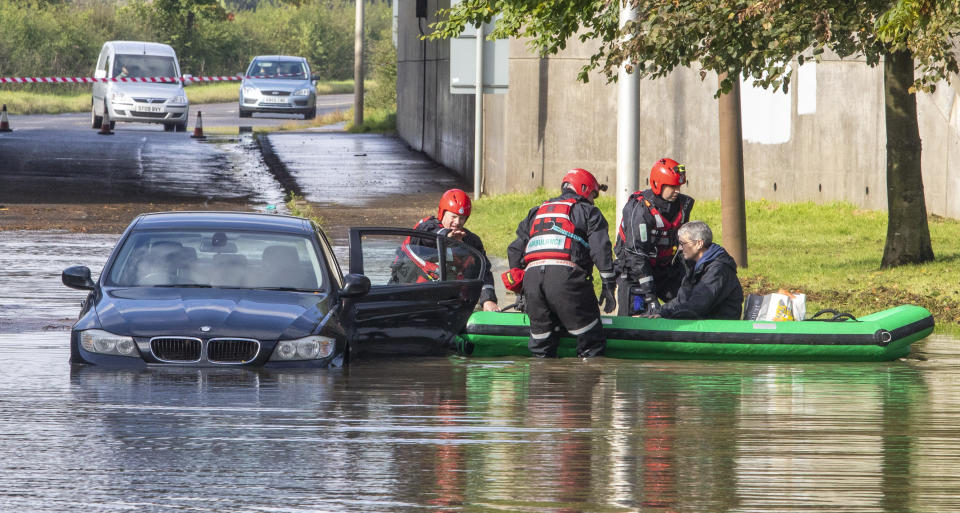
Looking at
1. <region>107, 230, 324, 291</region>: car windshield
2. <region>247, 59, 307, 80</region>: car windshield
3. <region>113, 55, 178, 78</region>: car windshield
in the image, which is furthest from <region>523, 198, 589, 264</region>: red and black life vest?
<region>247, 59, 307, 80</region>: car windshield

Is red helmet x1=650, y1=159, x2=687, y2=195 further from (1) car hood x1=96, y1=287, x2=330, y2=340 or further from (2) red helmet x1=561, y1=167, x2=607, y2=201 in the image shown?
(1) car hood x1=96, y1=287, x2=330, y2=340

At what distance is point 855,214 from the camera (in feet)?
71.1

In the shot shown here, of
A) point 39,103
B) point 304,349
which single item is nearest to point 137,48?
point 39,103

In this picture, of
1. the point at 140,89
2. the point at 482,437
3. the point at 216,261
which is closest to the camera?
the point at 482,437

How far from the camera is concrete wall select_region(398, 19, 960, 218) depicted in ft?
70.5

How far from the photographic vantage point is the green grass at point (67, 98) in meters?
51.0

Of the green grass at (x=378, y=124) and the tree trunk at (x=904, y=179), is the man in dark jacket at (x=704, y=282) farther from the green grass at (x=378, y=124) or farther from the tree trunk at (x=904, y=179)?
the green grass at (x=378, y=124)

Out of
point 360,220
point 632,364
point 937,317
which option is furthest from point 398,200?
point 632,364

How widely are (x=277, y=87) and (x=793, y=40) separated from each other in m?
32.3

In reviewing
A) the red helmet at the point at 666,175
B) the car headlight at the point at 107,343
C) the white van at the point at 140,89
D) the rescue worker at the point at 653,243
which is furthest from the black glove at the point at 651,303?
the white van at the point at 140,89

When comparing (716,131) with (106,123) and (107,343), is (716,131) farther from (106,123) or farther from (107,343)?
(106,123)

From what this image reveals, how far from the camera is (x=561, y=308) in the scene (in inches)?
412

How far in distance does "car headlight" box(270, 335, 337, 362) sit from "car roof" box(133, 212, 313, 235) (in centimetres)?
130

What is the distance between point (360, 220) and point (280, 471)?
14.8 metres
